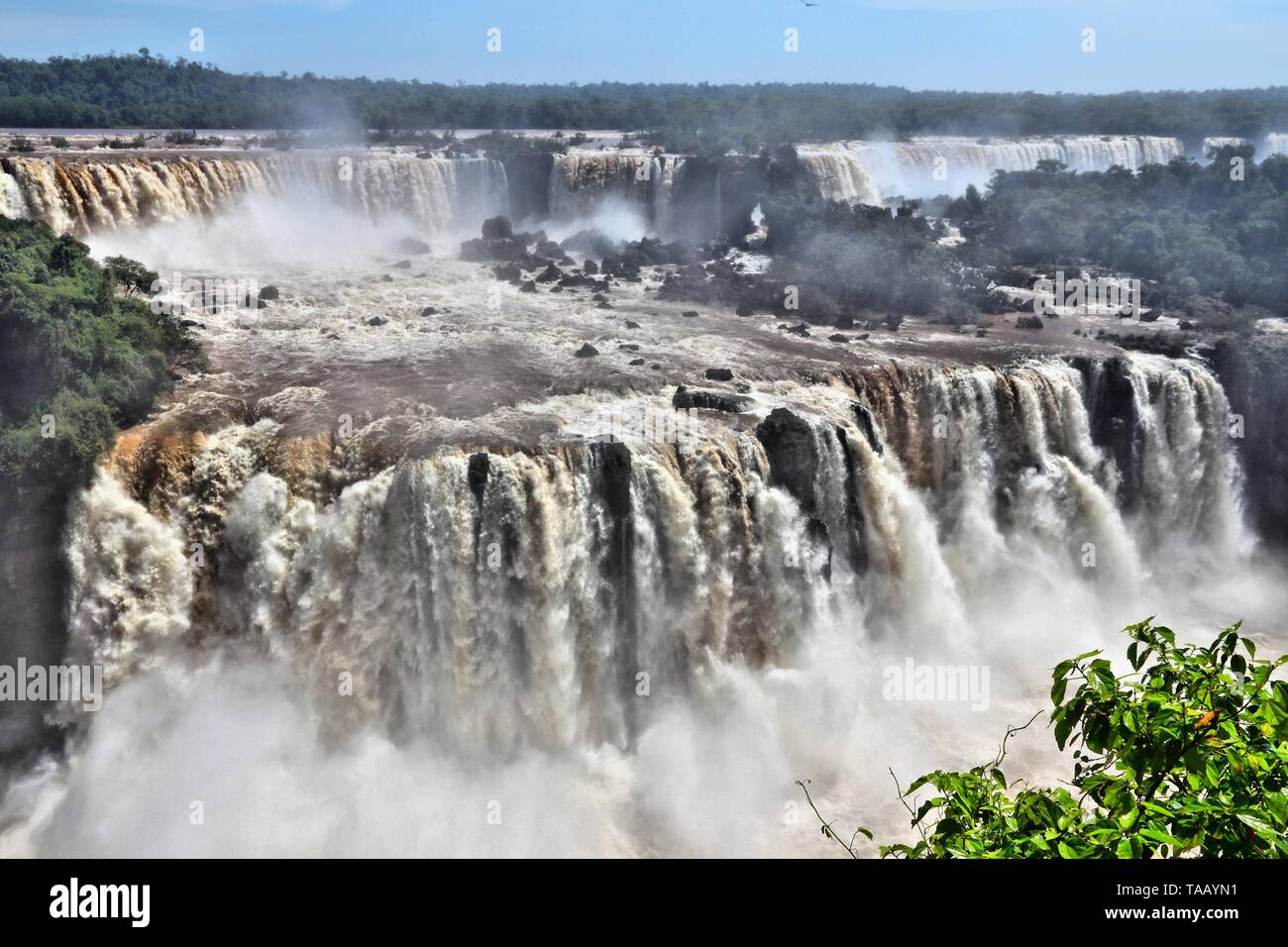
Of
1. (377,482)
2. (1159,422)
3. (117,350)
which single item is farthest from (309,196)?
(1159,422)

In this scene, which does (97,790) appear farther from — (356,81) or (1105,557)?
(356,81)

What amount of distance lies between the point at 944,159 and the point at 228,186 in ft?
125

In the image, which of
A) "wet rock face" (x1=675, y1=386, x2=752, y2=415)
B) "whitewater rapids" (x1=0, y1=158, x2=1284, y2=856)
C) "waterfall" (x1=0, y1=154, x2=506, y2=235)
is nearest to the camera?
"whitewater rapids" (x1=0, y1=158, x2=1284, y2=856)

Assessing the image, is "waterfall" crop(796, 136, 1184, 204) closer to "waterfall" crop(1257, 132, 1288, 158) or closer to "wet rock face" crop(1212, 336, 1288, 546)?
"waterfall" crop(1257, 132, 1288, 158)

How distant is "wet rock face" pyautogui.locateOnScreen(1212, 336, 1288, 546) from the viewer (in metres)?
24.1

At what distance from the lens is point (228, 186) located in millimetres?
33500

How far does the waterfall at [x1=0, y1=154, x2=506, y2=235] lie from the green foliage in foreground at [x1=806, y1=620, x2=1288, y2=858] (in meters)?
30.1

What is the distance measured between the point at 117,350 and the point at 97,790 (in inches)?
303

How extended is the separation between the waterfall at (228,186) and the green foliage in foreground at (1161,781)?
98.8 feet

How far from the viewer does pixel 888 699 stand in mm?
18078
